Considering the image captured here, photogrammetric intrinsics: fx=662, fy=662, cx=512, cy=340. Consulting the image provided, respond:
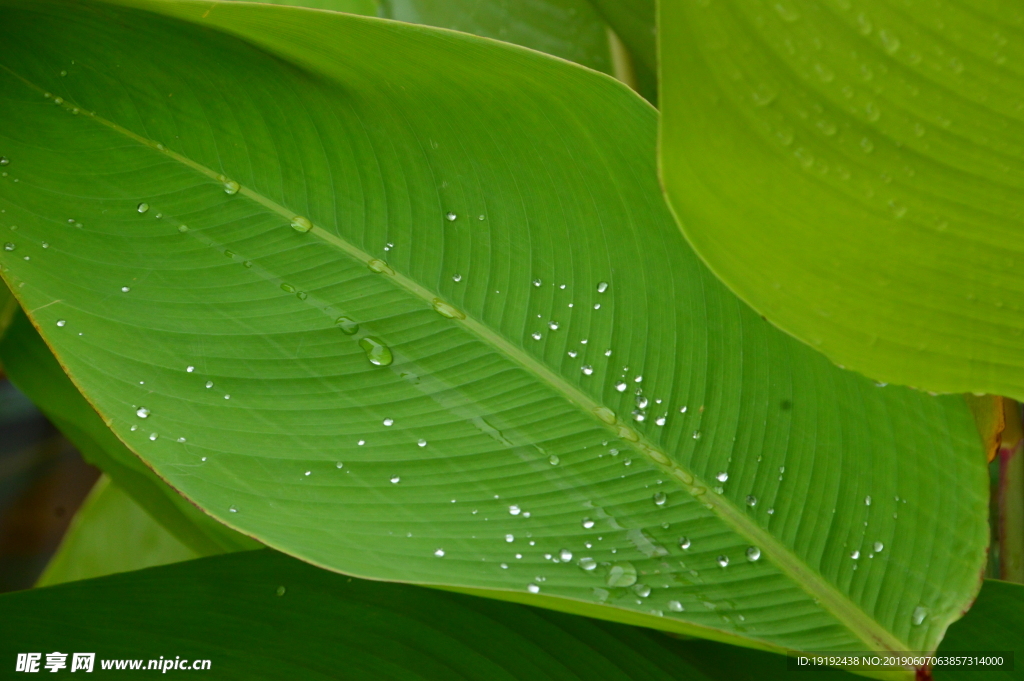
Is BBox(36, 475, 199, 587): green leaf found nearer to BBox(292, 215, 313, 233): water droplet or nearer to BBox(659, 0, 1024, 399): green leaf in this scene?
BBox(292, 215, 313, 233): water droplet

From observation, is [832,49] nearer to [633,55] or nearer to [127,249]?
[127,249]

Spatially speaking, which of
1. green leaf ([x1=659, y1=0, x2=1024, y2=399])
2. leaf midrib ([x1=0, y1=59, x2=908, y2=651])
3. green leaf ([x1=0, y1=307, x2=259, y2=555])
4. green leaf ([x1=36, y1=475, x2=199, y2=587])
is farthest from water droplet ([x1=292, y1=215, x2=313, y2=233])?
green leaf ([x1=36, y1=475, x2=199, y2=587])

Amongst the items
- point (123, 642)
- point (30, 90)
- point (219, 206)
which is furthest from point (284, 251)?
point (123, 642)

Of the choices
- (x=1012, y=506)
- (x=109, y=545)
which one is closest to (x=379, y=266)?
(x=1012, y=506)

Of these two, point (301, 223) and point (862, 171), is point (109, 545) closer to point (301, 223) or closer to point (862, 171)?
point (301, 223)

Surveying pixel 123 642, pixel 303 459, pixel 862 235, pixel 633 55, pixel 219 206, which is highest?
pixel 633 55

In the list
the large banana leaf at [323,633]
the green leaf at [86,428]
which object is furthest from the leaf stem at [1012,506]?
the green leaf at [86,428]

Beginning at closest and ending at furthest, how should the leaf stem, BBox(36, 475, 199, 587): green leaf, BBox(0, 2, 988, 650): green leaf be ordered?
1. BBox(0, 2, 988, 650): green leaf
2. the leaf stem
3. BBox(36, 475, 199, 587): green leaf
